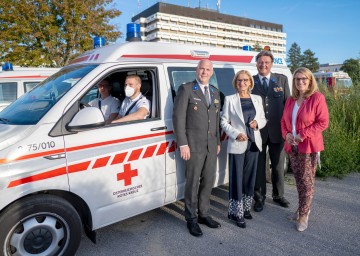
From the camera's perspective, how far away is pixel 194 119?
10.7ft

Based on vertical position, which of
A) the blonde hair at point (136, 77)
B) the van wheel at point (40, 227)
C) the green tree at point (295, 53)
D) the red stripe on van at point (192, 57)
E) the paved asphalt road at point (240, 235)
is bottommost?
the paved asphalt road at point (240, 235)

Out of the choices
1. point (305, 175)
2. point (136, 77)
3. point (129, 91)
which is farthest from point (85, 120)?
point (305, 175)

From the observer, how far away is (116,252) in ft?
10.3

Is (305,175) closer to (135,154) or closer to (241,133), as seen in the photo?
(241,133)

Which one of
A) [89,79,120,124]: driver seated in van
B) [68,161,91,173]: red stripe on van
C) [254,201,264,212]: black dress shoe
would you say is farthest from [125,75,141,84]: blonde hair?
[254,201,264,212]: black dress shoe

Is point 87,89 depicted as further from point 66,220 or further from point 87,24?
point 87,24

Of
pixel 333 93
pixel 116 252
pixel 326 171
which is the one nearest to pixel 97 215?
pixel 116 252

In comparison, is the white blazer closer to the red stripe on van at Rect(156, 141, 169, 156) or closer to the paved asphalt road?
the red stripe on van at Rect(156, 141, 169, 156)

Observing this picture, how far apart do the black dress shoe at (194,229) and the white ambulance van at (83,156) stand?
367 mm

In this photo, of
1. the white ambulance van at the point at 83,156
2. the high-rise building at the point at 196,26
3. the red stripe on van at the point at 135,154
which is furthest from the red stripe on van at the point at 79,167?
the high-rise building at the point at 196,26

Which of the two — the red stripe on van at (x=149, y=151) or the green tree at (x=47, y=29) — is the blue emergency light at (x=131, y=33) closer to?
the red stripe on van at (x=149, y=151)

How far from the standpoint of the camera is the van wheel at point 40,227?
243 centimetres

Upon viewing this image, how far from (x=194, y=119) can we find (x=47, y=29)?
1260cm

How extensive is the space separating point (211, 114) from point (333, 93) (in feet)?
17.9
